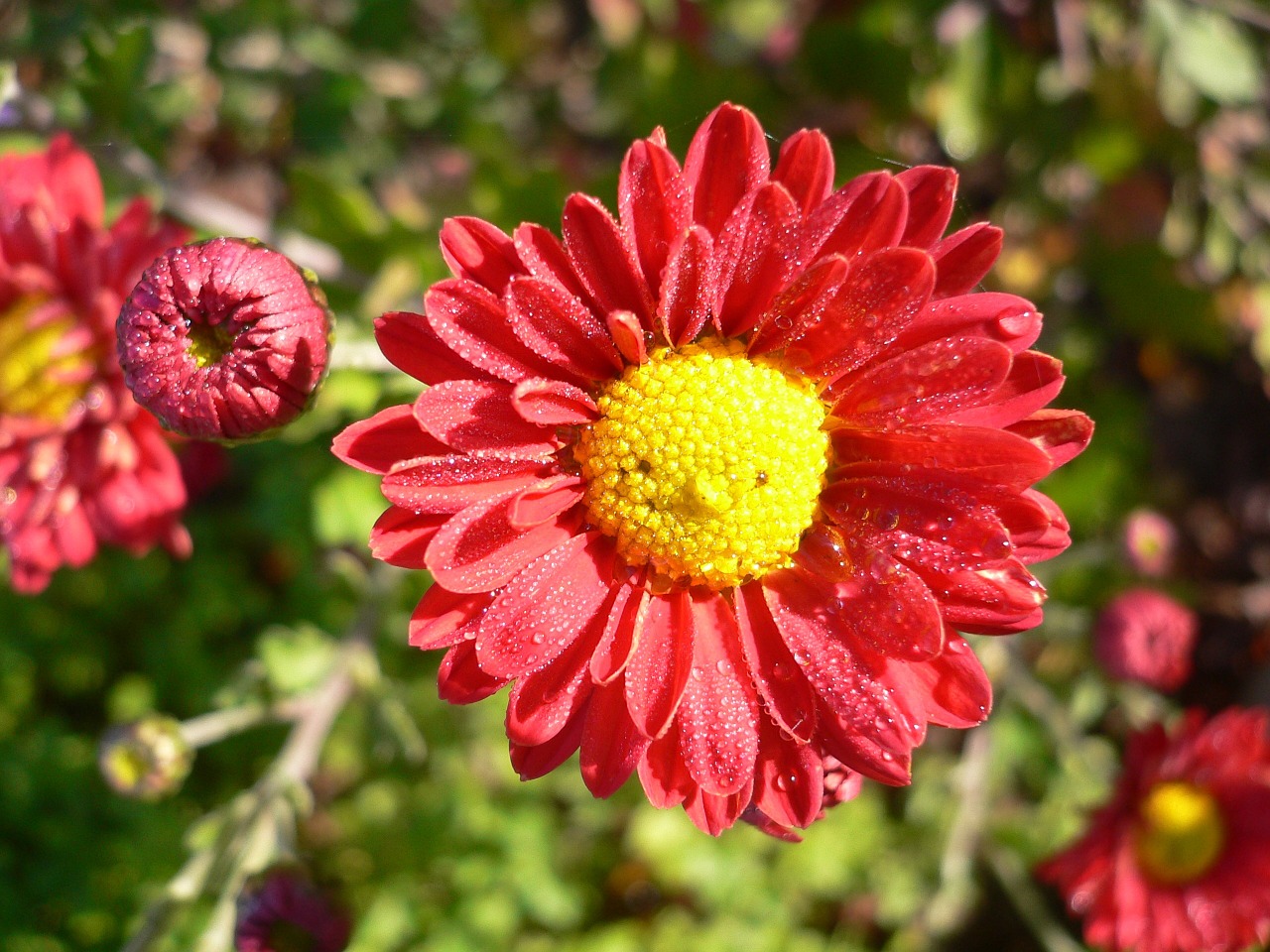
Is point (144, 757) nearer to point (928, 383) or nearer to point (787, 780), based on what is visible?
point (787, 780)

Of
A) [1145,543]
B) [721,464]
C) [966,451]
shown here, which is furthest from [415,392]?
[1145,543]

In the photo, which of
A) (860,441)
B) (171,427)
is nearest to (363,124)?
(171,427)

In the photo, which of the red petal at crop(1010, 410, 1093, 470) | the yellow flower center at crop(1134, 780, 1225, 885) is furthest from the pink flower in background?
the red petal at crop(1010, 410, 1093, 470)

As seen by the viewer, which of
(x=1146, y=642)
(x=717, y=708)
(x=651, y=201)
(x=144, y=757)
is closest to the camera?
(x=651, y=201)

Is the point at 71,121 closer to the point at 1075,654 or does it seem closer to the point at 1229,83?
the point at 1229,83

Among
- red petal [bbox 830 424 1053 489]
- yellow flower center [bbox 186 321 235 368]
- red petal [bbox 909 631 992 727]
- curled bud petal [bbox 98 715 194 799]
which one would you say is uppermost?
red petal [bbox 830 424 1053 489]

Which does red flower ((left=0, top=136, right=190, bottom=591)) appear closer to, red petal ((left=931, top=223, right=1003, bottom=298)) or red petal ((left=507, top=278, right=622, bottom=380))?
red petal ((left=507, top=278, right=622, bottom=380))

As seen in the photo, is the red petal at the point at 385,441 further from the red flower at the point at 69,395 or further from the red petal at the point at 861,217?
the red flower at the point at 69,395

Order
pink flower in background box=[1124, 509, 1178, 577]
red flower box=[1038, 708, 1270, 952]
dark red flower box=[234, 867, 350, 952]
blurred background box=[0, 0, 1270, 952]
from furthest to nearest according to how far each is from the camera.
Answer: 1. pink flower in background box=[1124, 509, 1178, 577]
2. blurred background box=[0, 0, 1270, 952]
3. red flower box=[1038, 708, 1270, 952]
4. dark red flower box=[234, 867, 350, 952]
